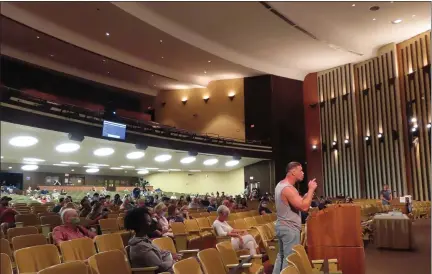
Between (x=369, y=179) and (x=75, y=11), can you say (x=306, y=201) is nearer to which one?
(x=75, y=11)

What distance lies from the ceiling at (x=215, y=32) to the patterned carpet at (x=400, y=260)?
8.75 meters

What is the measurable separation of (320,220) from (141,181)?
1842cm

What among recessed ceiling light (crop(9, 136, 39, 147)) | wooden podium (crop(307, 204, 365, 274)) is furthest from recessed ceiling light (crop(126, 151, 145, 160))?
wooden podium (crop(307, 204, 365, 274))

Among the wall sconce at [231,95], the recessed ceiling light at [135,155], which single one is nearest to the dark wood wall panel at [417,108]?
the wall sconce at [231,95]

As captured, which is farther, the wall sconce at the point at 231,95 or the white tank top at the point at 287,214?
the wall sconce at the point at 231,95

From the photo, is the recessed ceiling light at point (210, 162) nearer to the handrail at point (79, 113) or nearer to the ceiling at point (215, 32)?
the handrail at point (79, 113)

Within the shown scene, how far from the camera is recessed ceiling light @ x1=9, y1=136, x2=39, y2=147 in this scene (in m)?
10.6

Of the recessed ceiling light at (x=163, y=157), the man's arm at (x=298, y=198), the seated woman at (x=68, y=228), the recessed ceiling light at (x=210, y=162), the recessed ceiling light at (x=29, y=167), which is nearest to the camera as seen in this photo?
the man's arm at (x=298, y=198)

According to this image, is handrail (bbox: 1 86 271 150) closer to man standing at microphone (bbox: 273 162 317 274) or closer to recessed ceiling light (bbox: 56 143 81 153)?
recessed ceiling light (bbox: 56 143 81 153)

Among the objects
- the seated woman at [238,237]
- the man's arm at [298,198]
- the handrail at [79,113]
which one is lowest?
the seated woman at [238,237]

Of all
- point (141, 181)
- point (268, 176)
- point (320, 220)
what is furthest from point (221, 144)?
point (320, 220)

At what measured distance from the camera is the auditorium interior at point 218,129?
512 centimetres

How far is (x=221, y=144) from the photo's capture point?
17672 millimetres

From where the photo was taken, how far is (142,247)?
373 centimetres
